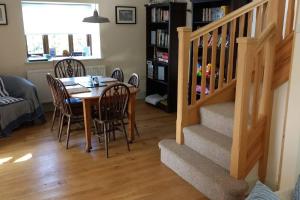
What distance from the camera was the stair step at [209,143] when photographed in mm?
2756

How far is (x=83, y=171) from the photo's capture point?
3.10 meters

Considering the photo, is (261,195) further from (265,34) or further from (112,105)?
(112,105)

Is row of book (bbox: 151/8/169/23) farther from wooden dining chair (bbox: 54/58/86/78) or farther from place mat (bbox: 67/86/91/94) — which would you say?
place mat (bbox: 67/86/91/94)

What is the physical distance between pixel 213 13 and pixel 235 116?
7.80 ft

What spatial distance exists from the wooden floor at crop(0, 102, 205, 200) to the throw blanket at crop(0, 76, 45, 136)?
0.60 ft

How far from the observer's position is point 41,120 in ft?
15.1

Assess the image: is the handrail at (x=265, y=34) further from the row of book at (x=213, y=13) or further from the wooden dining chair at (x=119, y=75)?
the wooden dining chair at (x=119, y=75)

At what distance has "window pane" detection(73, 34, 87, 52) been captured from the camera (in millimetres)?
5551

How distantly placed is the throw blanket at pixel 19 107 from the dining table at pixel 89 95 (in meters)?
0.65

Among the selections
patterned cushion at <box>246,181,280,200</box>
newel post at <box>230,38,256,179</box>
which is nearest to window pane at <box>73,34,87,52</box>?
newel post at <box>230,38,256,179</box>

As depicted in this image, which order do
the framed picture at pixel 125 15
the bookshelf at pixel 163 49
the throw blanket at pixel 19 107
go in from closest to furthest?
the throw blanket at pixel 19 107 → the bookshelf at pixel 163 49 → the framed picture at pixel 125 15

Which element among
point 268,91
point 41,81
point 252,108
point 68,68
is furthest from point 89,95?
point 41,81

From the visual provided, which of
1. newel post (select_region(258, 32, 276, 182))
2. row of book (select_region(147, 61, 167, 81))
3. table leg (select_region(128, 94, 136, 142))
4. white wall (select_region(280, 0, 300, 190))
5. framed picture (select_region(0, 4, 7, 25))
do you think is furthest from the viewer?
row of book (select_region(147, 61, 167, 81))

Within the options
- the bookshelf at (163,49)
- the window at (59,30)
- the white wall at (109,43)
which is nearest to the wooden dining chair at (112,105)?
the bookshelf at (163,49)
